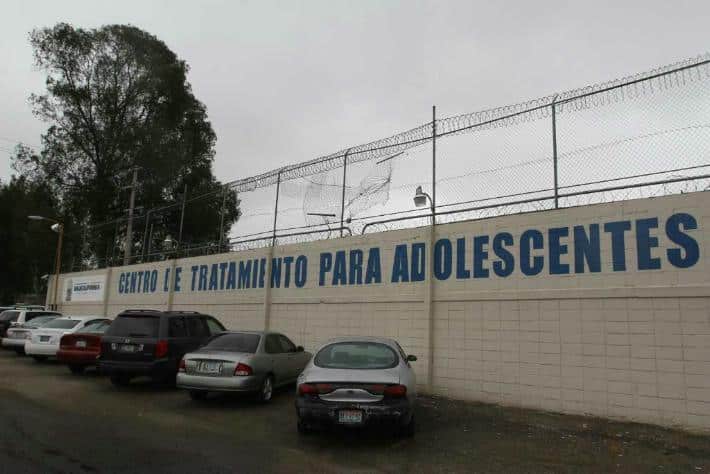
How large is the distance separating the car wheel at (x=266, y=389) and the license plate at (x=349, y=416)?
330 cm

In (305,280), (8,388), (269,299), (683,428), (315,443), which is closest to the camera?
(315,443)

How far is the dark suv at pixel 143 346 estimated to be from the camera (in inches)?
420

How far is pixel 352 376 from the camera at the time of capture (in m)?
6.88

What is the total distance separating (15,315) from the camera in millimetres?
20609

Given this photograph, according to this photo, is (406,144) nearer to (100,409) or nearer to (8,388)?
(100,409)

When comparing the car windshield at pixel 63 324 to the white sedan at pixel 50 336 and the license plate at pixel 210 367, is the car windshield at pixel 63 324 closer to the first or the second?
the white sedan at pixel 50 336

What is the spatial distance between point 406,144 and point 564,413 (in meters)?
6.38

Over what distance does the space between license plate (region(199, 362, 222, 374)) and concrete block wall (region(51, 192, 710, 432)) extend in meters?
A: 4.01

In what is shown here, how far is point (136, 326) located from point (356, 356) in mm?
A: 5698

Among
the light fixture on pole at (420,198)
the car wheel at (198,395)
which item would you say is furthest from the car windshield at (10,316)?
the light fixture on pole at (420,198)

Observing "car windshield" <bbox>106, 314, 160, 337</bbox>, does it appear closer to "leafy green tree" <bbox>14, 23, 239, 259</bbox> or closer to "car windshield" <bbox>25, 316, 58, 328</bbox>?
"car windshield" <bbox>25, 316, 58, 328</bbox>

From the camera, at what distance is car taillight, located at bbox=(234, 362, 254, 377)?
9133 millimetres

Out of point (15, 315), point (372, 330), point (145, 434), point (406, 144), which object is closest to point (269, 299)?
point (372, 330)

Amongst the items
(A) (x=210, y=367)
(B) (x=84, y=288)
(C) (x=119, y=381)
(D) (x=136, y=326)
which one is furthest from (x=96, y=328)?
(B) (x=84, y=288)
